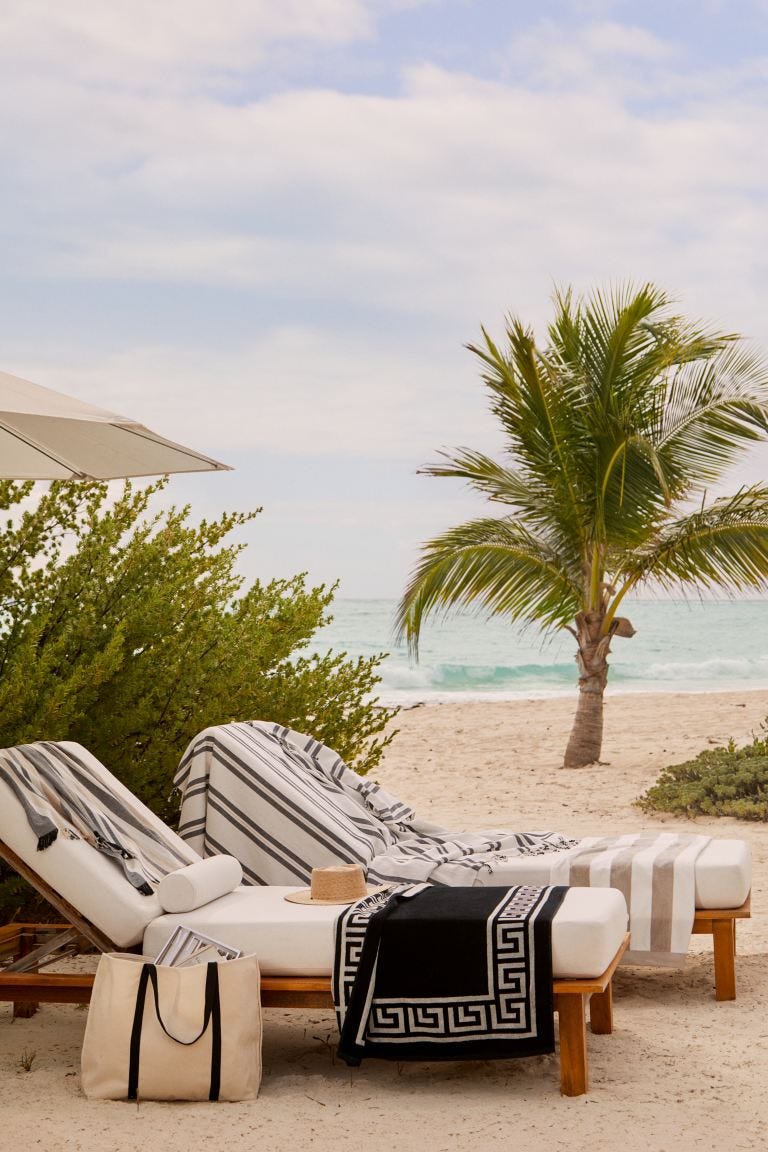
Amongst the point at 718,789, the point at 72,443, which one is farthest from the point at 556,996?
the point at 718,789

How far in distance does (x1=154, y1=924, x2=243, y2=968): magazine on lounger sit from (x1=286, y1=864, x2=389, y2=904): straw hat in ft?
1.28

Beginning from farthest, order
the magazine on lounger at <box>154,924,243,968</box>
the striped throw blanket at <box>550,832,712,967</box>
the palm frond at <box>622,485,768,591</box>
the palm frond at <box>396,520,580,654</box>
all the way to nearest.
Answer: the palm frond at <box>396,520,580,654</box>, the palm frond at <box>622,485,768,591</box>, the striped throw blanket at <box>550,832,712,967</box>, the magazine on lounger at <box>154,924,243,968</box>

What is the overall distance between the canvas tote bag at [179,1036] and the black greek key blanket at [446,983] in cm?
30

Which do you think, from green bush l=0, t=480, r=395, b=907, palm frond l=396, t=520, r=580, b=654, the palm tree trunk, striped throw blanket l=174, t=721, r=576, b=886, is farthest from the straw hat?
the palm tree trunk

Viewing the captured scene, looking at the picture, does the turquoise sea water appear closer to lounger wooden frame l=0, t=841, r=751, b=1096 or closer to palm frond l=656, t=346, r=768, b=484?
palm frond l=656, t=346, r=768, b=484

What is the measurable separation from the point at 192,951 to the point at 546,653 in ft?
133

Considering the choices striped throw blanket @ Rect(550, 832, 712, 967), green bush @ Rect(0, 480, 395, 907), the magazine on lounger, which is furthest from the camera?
green bush @ Rect(0, 480, 395, 907)

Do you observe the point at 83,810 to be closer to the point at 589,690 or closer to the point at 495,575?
the point at 495,575

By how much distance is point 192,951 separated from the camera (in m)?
3.84

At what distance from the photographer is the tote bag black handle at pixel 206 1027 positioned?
3.62 meters

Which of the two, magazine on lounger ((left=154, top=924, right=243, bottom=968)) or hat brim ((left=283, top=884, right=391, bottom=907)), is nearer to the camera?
magazine on lounger ((left=154, top=924, right=243, bottom=968))

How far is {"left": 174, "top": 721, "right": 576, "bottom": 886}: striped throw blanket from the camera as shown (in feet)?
16.3

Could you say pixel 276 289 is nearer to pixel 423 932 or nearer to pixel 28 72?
pixel 28 72

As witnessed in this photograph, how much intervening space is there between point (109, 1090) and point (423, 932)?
1.05m
